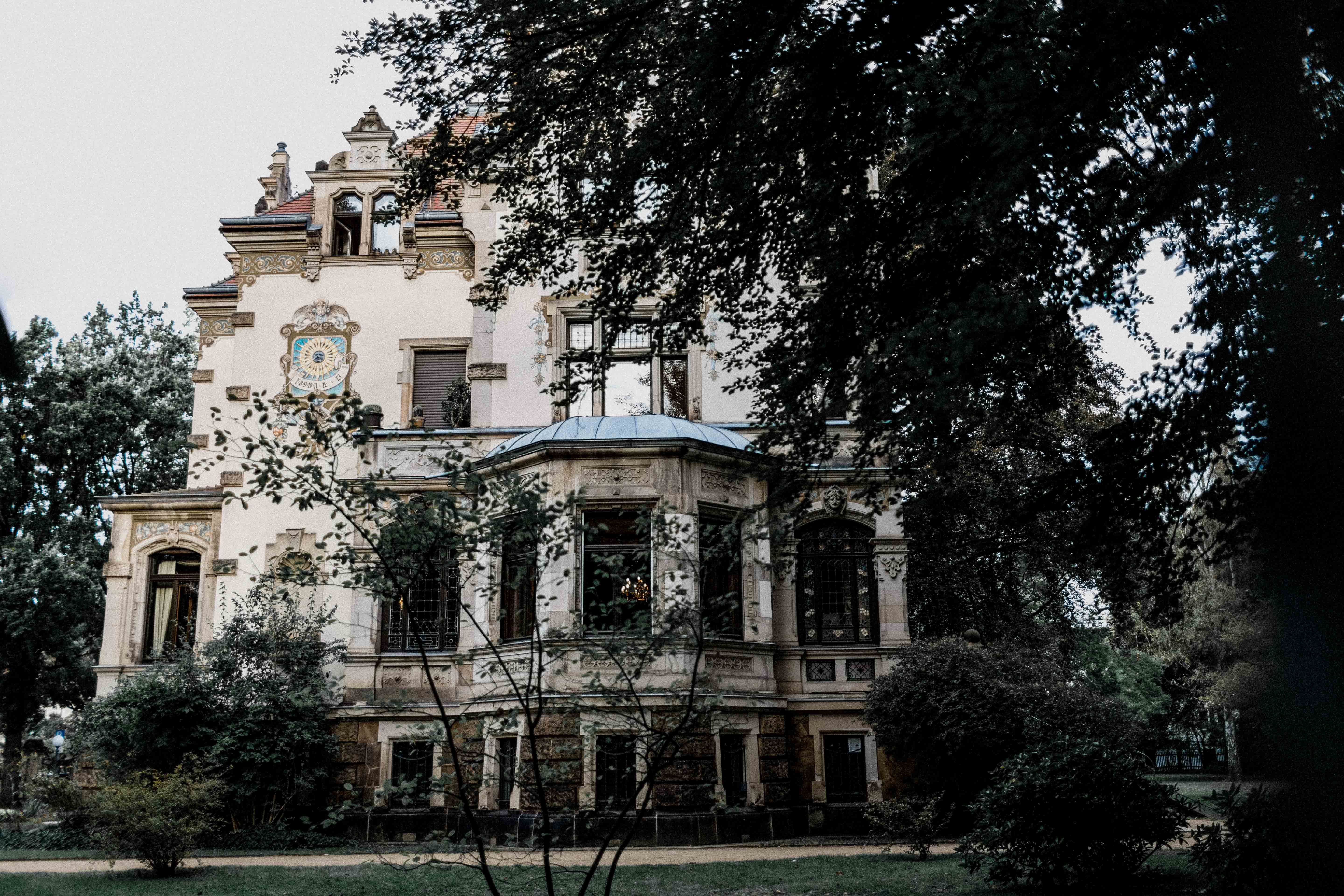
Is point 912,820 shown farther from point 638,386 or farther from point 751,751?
point 638,386

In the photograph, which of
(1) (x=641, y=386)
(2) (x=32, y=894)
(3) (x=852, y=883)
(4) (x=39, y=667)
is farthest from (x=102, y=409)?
(3) (x=852, y=883)

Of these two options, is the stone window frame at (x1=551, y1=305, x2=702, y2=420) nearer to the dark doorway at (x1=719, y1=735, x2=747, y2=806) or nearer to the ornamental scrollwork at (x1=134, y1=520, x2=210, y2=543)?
the dark doorway at (x1=719, y1=735, x2=747, y2=806)

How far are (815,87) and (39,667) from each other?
3242cm

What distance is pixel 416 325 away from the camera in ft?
84.4

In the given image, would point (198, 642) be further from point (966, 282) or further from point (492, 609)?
point (966, 282)

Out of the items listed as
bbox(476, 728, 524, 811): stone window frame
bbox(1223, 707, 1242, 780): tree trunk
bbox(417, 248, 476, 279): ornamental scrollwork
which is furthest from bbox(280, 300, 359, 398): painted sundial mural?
bbox(1223, 707, 1242, 780): tree trunk

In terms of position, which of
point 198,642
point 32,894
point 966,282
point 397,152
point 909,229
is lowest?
point 32,894

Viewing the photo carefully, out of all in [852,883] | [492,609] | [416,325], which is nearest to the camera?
[852,883]

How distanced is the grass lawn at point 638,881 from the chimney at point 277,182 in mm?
17517

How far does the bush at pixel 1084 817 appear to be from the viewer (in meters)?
11.3

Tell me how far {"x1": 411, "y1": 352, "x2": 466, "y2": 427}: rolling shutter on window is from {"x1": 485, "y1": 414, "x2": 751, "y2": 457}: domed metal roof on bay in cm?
421

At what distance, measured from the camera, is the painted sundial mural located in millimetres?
25453

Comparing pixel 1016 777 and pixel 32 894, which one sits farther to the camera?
pixel 32 894

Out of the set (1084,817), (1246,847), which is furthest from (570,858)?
(1246,847)
